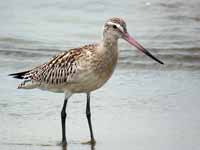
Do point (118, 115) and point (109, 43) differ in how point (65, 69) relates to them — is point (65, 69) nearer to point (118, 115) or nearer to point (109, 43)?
point (109, 43)

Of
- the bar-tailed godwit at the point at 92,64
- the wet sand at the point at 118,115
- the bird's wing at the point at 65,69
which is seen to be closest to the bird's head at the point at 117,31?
the bar-tailed godwit at the point at 92,64

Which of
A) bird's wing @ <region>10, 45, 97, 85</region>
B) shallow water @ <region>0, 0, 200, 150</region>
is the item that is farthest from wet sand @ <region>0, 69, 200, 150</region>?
bird's wing @ <region>10, 45, 97, 85</region>

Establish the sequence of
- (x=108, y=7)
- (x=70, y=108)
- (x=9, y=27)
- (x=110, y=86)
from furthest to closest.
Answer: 1. (x=108, y=7)
2. (x=9, y=27)
3. (x=110, y=86)
4. (x=70, y=108)

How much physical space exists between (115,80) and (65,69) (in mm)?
3269

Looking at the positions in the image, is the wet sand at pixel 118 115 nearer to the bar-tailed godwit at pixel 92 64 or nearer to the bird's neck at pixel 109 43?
the bar-tailed godwit at pixel 92 64

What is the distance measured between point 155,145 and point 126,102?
7.78 ft

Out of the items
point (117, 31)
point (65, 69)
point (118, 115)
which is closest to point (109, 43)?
point (117, 31)

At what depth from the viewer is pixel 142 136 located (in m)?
10.9

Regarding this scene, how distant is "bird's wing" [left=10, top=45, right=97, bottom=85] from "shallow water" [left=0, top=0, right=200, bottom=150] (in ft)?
2.16

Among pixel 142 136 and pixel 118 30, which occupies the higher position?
pixel 118 30

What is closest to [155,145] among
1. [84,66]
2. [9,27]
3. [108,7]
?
[84,66]

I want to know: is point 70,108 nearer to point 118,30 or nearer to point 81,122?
point 81,122

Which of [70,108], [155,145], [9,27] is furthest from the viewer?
[9,27]

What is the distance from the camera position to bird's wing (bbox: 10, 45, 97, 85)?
1092cm
